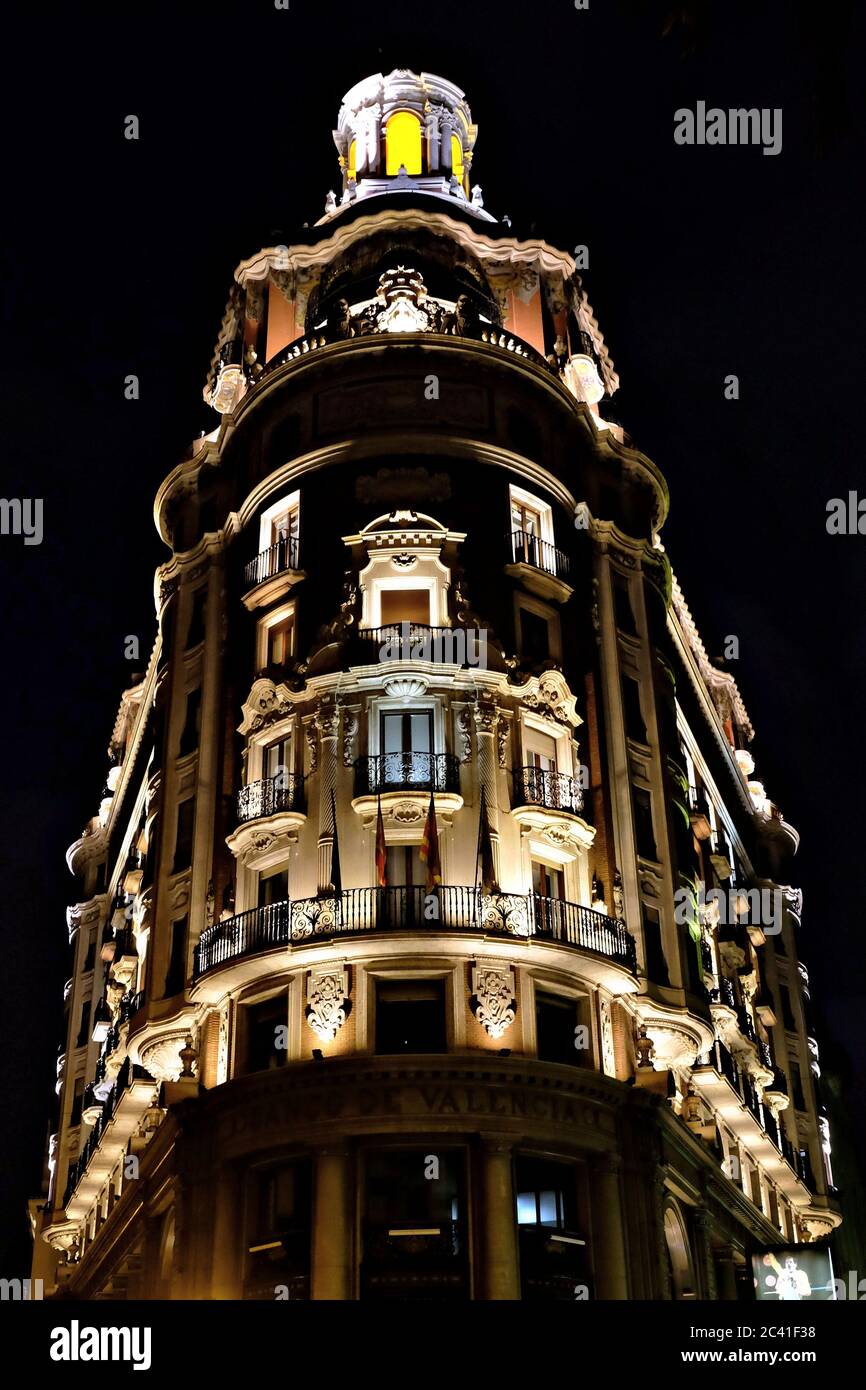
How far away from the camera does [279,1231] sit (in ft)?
136

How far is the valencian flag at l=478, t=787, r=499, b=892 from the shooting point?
1764 inches

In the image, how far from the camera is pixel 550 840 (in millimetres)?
48031

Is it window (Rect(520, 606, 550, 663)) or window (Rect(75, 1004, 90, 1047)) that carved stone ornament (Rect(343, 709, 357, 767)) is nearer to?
window (Rect(520, 606, 550, 663))


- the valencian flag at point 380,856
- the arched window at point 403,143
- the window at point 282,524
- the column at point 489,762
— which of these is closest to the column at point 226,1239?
the valencian flag at point 380,856

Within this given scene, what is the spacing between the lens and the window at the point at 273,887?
155ft

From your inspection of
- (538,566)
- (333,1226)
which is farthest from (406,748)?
(333,1226)

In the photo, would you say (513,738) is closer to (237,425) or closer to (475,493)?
(475,493)

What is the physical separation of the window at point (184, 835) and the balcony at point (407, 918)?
233 inches

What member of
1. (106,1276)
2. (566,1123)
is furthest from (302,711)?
(106,1276)

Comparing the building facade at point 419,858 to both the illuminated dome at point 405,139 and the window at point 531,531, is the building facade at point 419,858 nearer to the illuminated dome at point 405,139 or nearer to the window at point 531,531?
the window at point 531,531

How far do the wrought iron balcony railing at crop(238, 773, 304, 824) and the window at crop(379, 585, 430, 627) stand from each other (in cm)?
563

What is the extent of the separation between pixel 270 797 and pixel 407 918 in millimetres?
6321

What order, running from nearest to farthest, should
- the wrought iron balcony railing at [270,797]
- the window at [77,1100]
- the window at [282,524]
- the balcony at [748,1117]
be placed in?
the wrought iron balcony railing at [270,797] < the balcony at [748,1117] < the window at [282,524] < the window at [77,1100]
